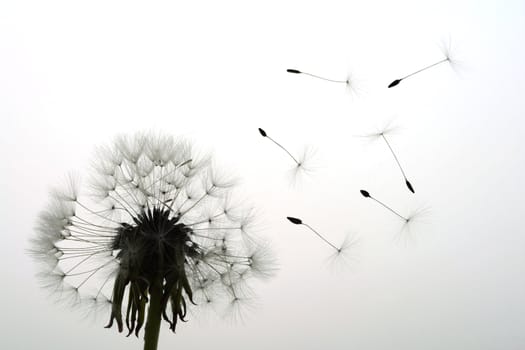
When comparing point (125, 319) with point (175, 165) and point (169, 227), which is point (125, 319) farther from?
point (175, 165)

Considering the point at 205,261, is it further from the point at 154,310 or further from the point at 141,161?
the point at 141,161

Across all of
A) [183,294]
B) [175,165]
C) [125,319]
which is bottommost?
[125,319]

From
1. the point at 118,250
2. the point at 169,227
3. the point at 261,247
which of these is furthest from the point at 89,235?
the point at 261,247

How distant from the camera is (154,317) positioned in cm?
769

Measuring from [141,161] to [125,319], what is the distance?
89.2 inches

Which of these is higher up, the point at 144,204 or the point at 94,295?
A: the point at 144,204

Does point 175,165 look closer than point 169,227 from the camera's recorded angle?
No

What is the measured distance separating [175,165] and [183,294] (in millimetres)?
1904

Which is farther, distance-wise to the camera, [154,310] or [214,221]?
[214,221]

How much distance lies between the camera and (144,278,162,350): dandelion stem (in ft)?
24.7

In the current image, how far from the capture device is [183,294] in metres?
8.52

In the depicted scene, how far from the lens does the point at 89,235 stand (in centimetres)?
Result: 814

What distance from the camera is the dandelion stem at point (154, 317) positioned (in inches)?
296

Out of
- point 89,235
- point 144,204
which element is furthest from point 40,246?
point 144,204
